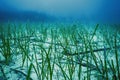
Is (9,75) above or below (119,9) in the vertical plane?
below

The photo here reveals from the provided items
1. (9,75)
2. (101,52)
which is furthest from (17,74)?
(101,52)

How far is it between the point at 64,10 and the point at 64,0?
471 cm

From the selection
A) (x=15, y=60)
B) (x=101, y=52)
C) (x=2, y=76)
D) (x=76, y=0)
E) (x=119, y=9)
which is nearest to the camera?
(x=2, y=76)

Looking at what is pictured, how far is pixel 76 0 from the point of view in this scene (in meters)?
34.0

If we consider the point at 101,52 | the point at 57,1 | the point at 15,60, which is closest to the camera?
the point at 15,60

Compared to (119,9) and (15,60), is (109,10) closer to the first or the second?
(119,9)

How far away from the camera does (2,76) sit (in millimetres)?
1167

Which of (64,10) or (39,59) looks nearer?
(39,59)

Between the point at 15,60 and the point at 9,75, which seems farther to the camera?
the point at 15,60

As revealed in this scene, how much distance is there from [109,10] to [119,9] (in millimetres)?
2699

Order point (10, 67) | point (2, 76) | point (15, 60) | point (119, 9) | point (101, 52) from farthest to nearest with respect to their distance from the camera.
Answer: point (119, 9)
point (101, 52)
point (15, 60)
point (10, 67)
point (2, 76)

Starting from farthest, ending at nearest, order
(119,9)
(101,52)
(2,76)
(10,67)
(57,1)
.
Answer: (119,9) → (57,1) → (101,52) → (10,67) → (2,76)

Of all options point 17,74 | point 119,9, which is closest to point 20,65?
point 17,74

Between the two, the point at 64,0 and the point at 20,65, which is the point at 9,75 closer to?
the point at 20,65
